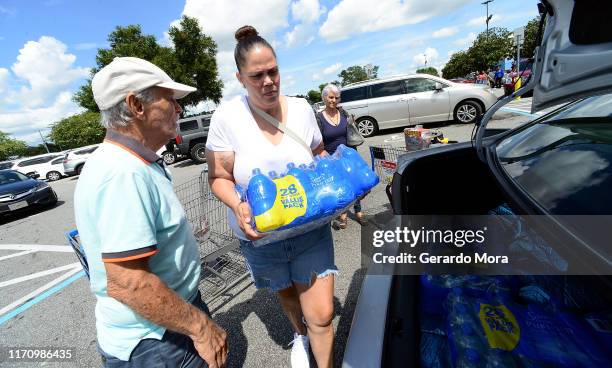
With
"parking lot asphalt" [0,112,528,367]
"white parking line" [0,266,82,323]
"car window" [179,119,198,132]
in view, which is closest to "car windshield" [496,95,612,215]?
"parking lot asphalt" [0,112,528,367]

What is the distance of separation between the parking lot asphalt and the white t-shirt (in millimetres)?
1204

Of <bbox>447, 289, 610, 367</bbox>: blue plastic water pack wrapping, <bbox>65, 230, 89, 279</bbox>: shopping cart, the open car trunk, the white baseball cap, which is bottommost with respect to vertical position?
<bbox>447, 289, 610, 367</bbox>: blue plastic water pack wrapping

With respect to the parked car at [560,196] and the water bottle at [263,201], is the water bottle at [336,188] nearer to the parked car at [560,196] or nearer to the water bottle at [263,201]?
the water bottle at [263,201]

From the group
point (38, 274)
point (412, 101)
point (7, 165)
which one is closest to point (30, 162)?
point (7, 165)

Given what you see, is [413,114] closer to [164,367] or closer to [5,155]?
[164,367]

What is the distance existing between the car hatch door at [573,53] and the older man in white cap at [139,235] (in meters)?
1.52

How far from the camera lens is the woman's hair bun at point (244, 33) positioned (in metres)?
1.60

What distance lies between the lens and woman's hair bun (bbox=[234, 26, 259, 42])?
160 cm

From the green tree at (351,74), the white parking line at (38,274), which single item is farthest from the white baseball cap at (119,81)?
the green tree at (351,74)

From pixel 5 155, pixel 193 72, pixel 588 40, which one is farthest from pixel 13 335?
pixel 5 155

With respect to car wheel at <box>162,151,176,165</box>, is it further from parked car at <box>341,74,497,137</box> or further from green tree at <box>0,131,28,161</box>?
green tree at <box>0,131,28,161</box>

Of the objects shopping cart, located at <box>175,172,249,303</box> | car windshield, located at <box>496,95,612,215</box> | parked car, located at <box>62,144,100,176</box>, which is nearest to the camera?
car windshield, located at <box>496,95,612,215</box>

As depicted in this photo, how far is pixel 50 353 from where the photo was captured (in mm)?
2713

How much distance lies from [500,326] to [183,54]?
2557 centimetres
